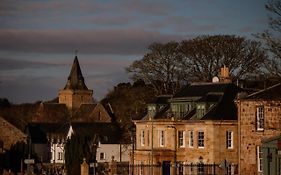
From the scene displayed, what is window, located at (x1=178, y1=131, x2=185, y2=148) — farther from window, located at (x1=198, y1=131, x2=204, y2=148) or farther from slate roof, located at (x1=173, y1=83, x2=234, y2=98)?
slate roof, located at (x1=173, y1=83, x2=234, y2=98)

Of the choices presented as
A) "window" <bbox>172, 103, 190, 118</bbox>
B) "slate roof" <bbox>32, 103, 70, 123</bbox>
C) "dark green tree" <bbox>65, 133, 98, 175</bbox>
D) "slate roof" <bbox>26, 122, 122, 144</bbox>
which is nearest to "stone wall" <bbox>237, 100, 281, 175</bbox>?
"window" <bbox>172, 103, 190, 118</bbox>

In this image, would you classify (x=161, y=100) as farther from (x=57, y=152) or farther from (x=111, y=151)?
(x=57, y=152)

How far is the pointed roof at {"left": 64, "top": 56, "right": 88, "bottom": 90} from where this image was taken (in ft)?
456

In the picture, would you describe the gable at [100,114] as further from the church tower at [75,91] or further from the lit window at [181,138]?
the lit window at [181,138]

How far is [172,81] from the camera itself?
7981 cm

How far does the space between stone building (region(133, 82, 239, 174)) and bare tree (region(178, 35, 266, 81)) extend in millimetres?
14391

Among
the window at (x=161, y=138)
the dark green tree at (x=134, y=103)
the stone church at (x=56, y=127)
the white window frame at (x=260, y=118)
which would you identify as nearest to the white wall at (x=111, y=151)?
the stone church at (x=56, y=127)

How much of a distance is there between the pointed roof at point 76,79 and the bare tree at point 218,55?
195ft

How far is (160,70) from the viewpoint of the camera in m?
79.6

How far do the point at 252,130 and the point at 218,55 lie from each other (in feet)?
96.7

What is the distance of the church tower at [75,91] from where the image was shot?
138125 millimetres

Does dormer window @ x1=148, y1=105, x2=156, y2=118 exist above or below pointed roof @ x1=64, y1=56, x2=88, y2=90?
below

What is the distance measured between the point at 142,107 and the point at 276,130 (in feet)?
97.0

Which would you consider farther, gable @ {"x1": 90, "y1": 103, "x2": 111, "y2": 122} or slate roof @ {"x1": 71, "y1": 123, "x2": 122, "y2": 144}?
gable @ {"x1": 90, "y1": 103, "x2": 111, "y2": 122}
